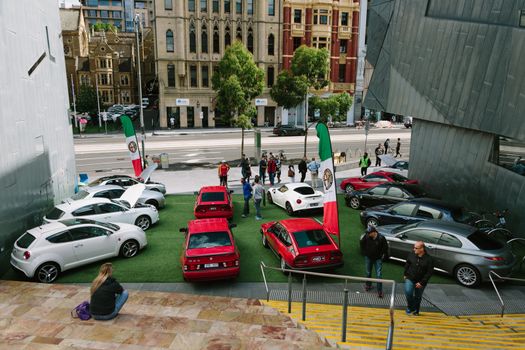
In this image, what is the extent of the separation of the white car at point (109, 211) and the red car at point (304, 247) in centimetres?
598

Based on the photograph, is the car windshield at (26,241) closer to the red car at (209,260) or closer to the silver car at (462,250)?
the red car at (209,260)

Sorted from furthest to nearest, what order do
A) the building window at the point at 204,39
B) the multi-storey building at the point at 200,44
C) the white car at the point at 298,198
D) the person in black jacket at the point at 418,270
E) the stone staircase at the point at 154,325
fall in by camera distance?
the building window at the point at 204,39, the multi-storey building at the point at 200,44, the white car at the point at 298,198, the person in black jacket at the point at 418,270, the stone staircase at the point at 154,325

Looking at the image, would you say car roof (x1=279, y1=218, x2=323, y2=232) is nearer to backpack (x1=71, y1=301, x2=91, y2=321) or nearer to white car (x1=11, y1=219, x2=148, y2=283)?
white car (x1=11, y1=219, x2=148, y2=283)

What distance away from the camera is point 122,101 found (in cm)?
8869

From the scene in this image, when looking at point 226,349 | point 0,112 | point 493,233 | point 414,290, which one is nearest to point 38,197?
point 0,112

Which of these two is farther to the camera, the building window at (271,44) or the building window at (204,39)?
the building window at (271,44)

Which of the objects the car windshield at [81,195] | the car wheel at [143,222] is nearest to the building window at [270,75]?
the car windshield at [81,195]

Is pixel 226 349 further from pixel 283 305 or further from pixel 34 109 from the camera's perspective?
pixel 34 109

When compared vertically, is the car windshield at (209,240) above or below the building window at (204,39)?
below

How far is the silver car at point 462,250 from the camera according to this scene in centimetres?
1046

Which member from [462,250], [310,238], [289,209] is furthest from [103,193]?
[462,250]

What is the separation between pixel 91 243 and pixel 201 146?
29.3 meters

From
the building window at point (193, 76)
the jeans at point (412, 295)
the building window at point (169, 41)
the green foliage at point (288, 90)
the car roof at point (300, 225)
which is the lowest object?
the jeans at point (412, 295)

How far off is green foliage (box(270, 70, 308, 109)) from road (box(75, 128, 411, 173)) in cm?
468
